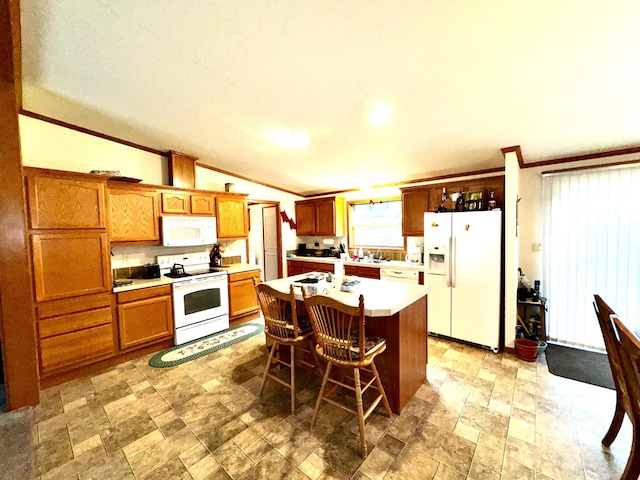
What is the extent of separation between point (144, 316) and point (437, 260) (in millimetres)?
3629

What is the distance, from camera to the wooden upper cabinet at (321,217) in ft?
16.3

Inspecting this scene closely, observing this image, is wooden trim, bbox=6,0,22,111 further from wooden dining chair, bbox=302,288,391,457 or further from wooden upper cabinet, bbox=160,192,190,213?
wooden dining chair, bbox=302,288,391,457

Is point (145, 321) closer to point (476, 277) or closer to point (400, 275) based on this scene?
point (400, 275)

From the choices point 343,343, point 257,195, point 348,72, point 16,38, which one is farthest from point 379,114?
point 257,195

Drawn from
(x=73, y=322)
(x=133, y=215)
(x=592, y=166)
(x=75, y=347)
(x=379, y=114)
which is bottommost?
(x=75, y=347)

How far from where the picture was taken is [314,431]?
1.88 meters

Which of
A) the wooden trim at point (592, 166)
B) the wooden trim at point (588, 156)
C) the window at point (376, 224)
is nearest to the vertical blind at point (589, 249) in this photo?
the wooden trim at point (592, 166)

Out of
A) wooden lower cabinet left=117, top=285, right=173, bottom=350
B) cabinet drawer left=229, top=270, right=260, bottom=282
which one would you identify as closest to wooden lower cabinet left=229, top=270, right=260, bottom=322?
cabinet drawer left=229, top=270, right=260, bottom=282

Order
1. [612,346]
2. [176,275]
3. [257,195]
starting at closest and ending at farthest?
[612,346], [176,275], [257,195]

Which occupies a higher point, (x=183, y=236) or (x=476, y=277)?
(x=183, y=236)

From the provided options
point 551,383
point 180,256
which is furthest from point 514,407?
point 180,256

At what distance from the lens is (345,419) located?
2.00 meters

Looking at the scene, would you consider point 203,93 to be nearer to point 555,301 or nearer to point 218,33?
point 218,33

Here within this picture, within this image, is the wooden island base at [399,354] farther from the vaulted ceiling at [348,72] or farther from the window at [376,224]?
the window at [376,224]
